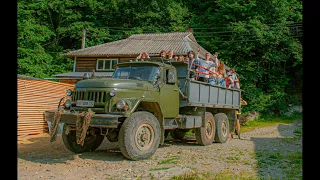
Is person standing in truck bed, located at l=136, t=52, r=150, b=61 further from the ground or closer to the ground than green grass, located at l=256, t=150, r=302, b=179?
further from the ground

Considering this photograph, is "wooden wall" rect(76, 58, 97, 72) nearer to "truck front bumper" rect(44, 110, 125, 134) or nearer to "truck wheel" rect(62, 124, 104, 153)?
"truck wheel" rect(62, 124, 104, 153)

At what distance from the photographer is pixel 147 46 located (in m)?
26.8

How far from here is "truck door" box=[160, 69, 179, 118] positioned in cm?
863

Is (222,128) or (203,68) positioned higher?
(203,68)

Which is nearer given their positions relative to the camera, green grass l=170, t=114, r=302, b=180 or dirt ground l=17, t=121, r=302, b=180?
green grass l=170, t=114, r=302, b=180

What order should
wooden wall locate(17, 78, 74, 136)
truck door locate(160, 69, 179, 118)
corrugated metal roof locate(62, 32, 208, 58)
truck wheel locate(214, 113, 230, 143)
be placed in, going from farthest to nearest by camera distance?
corrugated metal roof locate(62, 32, 208, 58)
wooden wall locate(17, 78, 74, 136)
truck wheel locate(214, 113, 230, 143)
truck door locate(160, 69, 179, 118)

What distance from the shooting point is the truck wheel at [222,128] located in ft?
38.5

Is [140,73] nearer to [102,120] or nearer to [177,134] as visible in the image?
[102,120]

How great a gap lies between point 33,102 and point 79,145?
5.37 metres

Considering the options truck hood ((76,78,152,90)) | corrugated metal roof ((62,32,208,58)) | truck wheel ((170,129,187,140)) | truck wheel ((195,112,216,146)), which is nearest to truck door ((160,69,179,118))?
truck hood ((76,78,152,90))

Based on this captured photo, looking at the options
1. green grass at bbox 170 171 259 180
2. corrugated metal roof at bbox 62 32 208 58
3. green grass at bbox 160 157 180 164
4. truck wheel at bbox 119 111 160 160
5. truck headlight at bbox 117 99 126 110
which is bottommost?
green grass at bbox 160 157 180 164

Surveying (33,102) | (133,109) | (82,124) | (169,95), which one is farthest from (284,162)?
(33,102)

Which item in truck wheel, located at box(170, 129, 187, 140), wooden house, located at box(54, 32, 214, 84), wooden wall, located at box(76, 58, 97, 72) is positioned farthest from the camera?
wooden wall, located at box(76, 58, 97, 72)

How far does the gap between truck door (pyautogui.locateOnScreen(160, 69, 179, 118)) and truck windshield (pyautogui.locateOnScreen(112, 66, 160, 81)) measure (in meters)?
0.35
